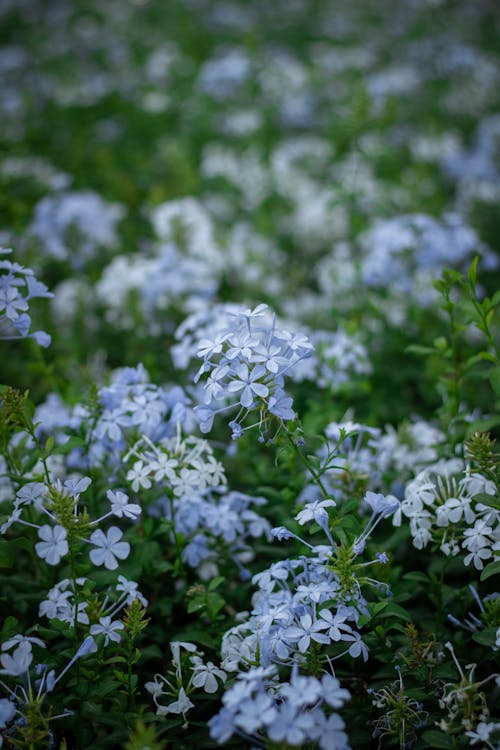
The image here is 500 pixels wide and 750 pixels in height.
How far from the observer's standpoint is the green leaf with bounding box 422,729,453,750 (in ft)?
5.50

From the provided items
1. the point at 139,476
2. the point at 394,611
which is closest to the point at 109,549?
the point at 139,476

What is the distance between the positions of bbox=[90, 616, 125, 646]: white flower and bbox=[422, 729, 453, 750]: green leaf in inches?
35.1

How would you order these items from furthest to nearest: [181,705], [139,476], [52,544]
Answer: [139,476] < [52,544] < [181,705]

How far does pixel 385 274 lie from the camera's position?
356 centimetres

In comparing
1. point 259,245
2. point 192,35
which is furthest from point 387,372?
point 192,35

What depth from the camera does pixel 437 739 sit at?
169cm

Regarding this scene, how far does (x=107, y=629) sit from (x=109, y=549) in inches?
8.9

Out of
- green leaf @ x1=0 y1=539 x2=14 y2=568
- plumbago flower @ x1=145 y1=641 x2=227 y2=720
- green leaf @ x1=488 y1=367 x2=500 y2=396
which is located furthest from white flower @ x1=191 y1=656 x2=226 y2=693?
green leaf @ x1=488 y1=367 x2=500 y2=396

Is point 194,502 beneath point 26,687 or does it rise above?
above

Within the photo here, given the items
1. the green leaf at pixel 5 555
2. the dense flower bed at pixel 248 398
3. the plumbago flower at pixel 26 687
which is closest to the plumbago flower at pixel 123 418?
the dense flower bed at pixel 248 398

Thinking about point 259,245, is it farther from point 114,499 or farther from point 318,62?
point 318,62

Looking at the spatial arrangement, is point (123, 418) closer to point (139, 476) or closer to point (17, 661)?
point (139, 476)

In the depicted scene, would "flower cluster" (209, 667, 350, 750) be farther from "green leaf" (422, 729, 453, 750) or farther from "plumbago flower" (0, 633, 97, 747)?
"plumbago flower" (0, 633, 97, 747)

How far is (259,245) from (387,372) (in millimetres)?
1514
